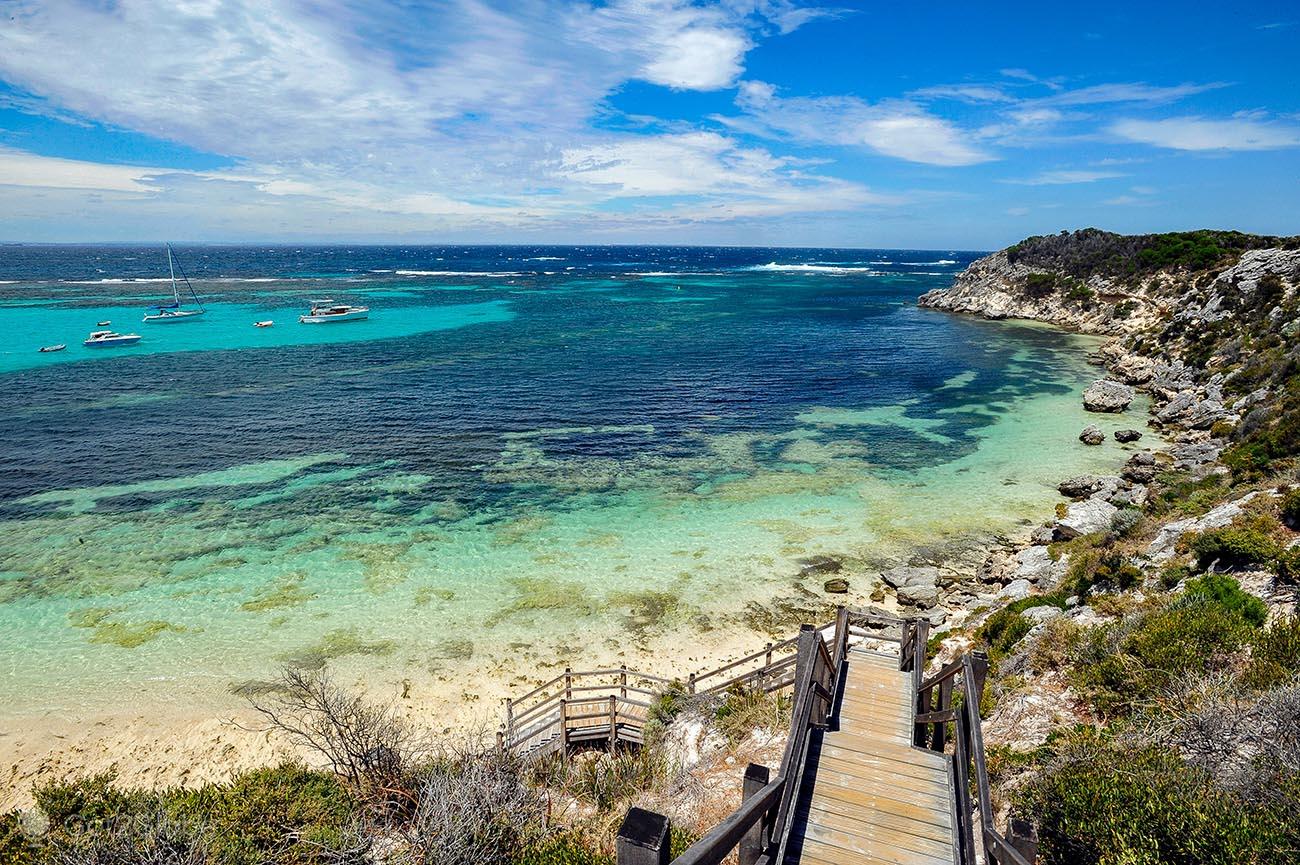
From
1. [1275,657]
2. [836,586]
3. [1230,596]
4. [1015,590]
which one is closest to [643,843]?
[1275,657]

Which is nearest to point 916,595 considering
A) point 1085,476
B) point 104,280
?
point 1085,476

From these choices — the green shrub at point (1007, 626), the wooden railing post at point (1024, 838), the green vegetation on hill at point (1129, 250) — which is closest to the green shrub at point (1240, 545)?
the green shrub at point (1007, 626)

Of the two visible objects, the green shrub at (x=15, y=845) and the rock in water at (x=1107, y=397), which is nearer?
the green shrub at (x=15, y=845)

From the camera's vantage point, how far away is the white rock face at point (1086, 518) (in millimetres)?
21922

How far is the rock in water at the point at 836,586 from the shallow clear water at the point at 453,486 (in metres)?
1.59

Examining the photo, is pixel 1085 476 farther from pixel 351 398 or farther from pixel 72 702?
pixel 351 398

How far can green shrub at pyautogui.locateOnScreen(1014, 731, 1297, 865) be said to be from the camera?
5.68 meters

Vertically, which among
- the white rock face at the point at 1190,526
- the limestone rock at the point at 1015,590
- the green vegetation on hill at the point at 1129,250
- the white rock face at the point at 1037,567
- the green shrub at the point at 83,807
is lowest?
the limestone rock at the point at 1015,590

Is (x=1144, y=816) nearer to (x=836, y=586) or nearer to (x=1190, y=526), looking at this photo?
(x=1190, y=526)

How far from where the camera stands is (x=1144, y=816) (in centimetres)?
627

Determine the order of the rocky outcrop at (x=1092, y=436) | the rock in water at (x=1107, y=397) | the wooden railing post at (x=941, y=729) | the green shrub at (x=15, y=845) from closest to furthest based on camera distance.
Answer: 1. the green shrub at (x=15, y=845)
2. the wooden railing post at (x=941, y=729)
3. the rocky outcrop at (x=1092, y=436)
4. the rock in water at (x=1107, y=397)

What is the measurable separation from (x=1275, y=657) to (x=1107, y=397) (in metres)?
37.4

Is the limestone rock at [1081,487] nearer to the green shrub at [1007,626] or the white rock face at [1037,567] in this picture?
the white rock face at [1037,567]

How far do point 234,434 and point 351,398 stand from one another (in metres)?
9.08
